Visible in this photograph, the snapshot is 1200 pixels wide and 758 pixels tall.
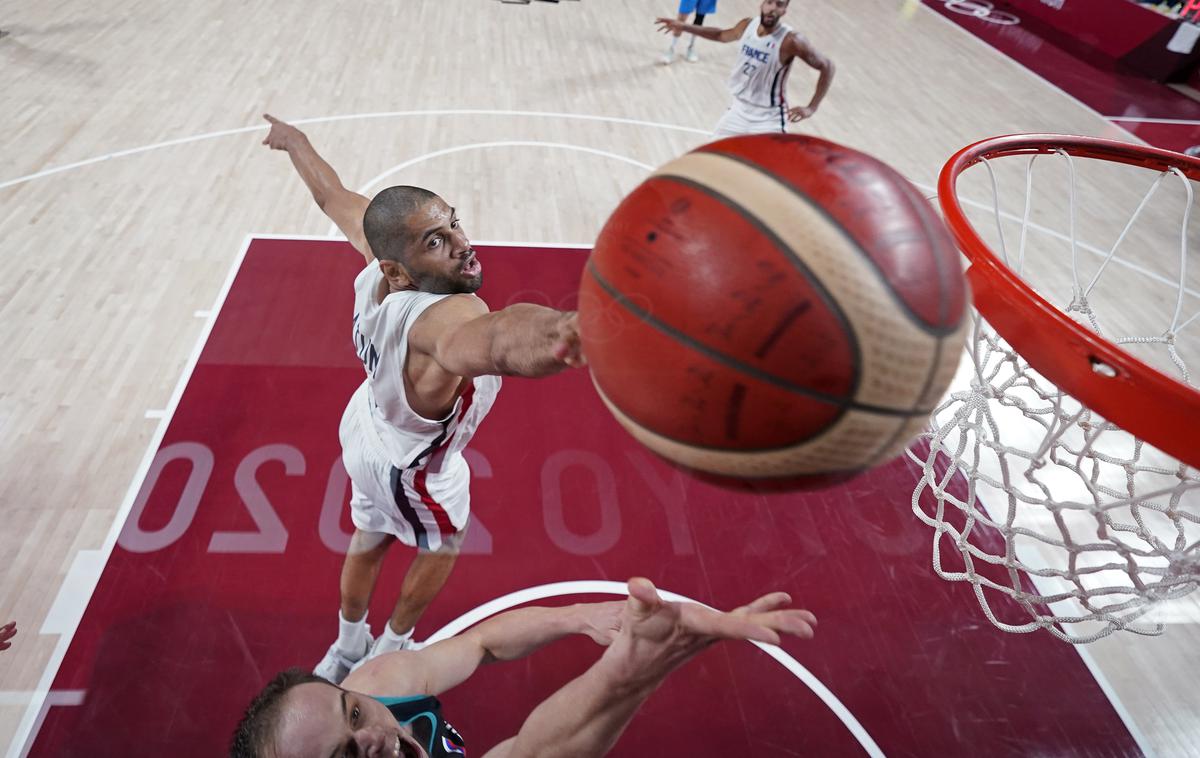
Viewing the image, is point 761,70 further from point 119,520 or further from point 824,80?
point 119,520

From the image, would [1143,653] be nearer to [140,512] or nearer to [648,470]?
[648,470]

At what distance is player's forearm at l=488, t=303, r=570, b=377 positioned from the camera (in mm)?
1203

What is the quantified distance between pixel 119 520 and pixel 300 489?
2.13 feet

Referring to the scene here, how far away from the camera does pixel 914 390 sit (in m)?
0.96

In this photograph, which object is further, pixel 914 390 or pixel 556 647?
pixel 556 647

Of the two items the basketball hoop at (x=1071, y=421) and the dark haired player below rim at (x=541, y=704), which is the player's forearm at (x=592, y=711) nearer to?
the dark haired player below rim at (x=541, y=704)

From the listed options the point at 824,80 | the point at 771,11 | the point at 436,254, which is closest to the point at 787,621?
the point at 436,254

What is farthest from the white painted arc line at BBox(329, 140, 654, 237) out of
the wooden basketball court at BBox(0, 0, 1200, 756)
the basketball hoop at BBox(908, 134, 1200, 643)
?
the basketball hoop at BBox(908, 134, 1200, 643)

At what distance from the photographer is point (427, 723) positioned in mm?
1745

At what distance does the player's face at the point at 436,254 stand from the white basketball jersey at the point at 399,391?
58 mm

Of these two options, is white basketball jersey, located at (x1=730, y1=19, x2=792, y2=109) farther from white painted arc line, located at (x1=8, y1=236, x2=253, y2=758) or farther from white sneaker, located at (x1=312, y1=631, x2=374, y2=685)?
white sneaker, located at (x1=312, y1=631, x2=374, y2=685)

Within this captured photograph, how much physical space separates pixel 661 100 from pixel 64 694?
6010 mm

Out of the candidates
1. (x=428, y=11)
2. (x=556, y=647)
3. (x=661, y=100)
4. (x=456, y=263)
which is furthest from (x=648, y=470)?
(x=428, y=11)

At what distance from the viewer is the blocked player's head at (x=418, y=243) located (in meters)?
1.89
